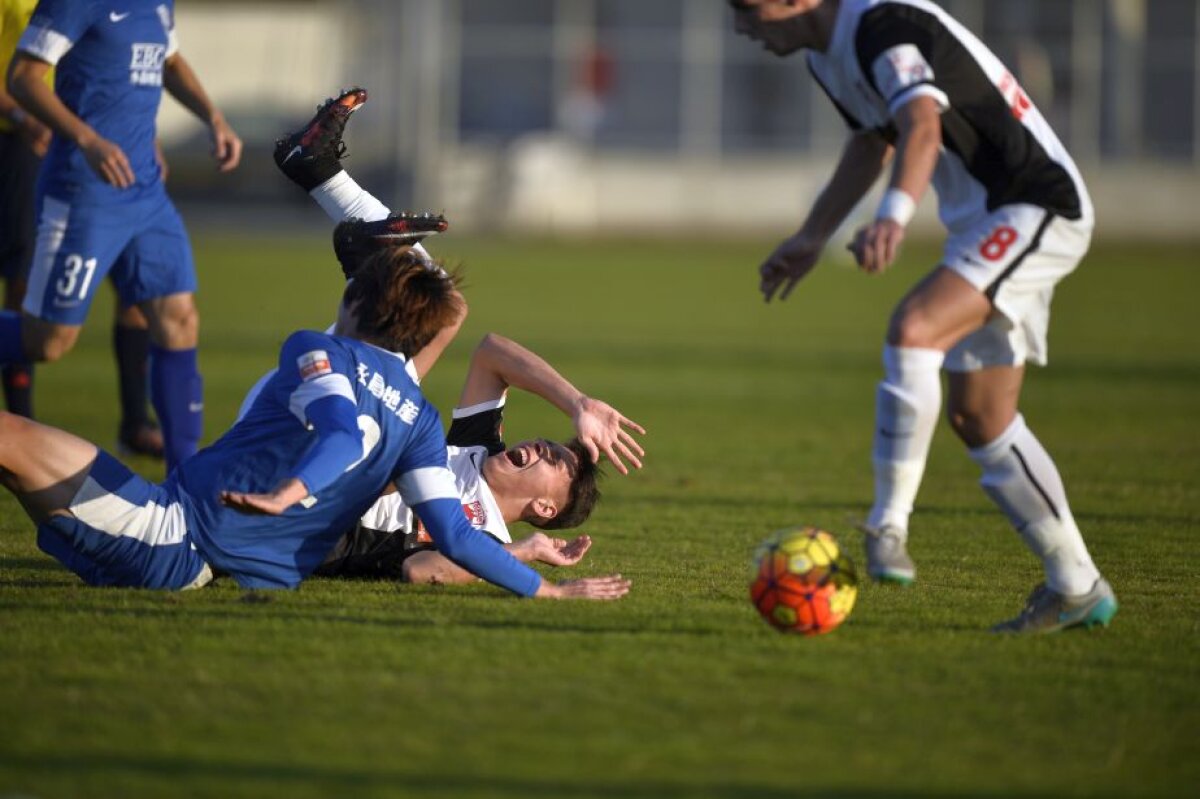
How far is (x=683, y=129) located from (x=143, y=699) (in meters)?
43.6

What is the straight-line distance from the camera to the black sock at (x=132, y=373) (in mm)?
10164

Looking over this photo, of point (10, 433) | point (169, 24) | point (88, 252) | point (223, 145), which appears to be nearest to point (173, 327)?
point (88, 252)

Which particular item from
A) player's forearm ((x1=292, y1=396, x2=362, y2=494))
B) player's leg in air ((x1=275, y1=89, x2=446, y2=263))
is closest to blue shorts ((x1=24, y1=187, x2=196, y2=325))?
player's leg in air ((x1=275, y1=89, x2=446, y2=263))

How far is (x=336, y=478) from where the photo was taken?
208 inches

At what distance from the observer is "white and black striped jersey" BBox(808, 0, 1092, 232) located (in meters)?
5.34

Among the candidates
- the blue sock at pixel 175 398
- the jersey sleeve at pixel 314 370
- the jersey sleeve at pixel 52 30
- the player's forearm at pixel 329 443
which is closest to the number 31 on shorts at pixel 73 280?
the blue sock at pixel 175 398

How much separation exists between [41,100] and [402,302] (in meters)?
3.04

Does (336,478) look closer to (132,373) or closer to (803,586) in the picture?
(803,586)

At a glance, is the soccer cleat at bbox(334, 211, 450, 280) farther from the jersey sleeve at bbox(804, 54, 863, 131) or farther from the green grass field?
the jersey sleeve at bbox(804, 54, 863, 131)

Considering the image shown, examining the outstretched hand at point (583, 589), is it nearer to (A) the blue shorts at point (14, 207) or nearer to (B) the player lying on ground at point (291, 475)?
(B) the player lying on ground at point (291, 475)

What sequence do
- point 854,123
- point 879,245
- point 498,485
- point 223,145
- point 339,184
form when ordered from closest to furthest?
point 879,245 → point 854,123 → point 498,485 → point 339,184 → point 223,145

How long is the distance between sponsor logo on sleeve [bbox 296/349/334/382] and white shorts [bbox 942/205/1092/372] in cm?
204

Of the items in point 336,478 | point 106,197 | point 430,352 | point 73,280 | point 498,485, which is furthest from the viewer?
point 106,197

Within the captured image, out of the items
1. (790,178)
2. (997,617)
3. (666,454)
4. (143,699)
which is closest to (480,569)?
(143,699)
